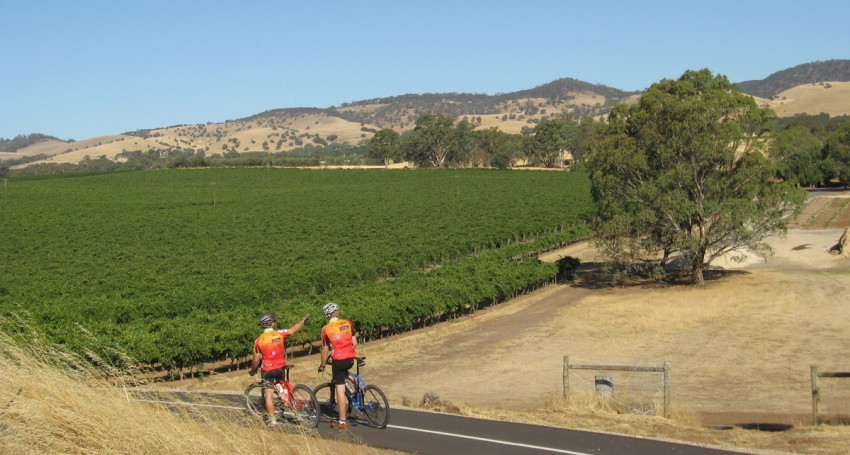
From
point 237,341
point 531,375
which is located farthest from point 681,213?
point 237,341

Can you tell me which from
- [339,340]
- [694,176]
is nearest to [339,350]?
[339,340]

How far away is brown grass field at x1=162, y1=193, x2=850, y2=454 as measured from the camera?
1400cm

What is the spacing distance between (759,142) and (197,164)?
135m

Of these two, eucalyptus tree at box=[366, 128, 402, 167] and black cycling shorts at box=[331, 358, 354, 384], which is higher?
eucalyptus tree at box=[366, 128, 402, 167]

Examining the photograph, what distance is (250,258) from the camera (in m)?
45.2

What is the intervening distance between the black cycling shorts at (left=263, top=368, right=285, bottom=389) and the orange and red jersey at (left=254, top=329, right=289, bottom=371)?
62 mm

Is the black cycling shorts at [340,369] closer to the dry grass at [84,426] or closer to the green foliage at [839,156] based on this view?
the dry grass at [84,426]

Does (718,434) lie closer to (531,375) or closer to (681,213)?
(531,375)

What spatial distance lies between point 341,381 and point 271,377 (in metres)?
1.13

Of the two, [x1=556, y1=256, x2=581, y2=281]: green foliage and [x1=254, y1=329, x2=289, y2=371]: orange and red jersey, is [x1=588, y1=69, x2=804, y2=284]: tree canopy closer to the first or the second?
[x1=556, y1=256, x2=581, y2=281]: green foliage

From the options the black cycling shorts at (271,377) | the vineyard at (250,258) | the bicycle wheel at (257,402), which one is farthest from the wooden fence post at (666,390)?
the vineyard at (250,258)

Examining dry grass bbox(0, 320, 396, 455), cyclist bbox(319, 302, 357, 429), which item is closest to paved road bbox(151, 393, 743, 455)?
cyclist bbox(319, 302, 357, 429)

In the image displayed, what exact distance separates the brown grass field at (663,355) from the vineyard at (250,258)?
160 cm

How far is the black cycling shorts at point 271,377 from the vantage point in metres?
11.5
